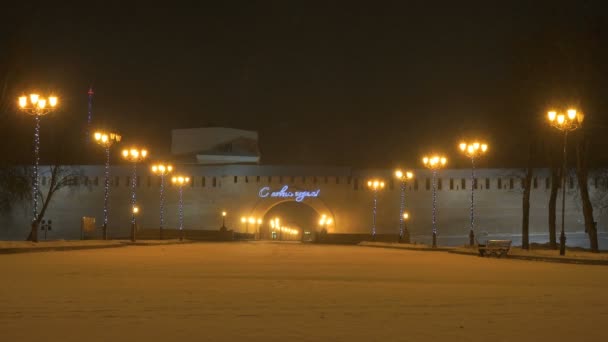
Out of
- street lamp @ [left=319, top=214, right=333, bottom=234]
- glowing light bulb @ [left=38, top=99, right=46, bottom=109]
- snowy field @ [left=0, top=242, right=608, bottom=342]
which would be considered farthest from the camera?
street lamp @ [left=319, top=214, right=333, bottom=234]

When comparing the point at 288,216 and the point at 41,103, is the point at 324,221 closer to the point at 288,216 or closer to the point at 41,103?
the point at 288,216

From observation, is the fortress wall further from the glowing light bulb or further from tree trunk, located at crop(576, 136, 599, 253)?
the glowing light bulb

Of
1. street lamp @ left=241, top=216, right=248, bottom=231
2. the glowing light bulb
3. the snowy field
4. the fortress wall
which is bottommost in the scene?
the snowy field

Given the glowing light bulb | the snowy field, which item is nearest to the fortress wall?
the glowing light bulb

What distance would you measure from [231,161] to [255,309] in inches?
1921

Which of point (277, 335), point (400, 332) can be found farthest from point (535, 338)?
point (277, 335)

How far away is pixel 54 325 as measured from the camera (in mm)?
5902

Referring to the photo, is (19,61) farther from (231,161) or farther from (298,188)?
(231,161)

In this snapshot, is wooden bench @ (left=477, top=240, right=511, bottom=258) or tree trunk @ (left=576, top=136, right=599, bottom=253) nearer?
wooden bench @ (left=477, top=240, right=511, bottom=258)

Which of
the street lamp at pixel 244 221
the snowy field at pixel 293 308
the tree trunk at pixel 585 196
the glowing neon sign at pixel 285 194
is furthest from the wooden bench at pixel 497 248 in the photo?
the street lamp at pixel 244 221

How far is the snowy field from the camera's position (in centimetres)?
566

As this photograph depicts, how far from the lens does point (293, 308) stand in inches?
283

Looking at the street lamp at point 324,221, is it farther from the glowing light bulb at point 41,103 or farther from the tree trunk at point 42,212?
the glowing light bulb at point 41,103

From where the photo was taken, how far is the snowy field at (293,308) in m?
5.66
